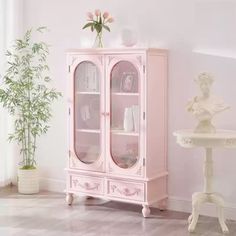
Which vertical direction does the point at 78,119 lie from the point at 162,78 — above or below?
below

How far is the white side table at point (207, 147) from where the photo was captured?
4449 millimetres

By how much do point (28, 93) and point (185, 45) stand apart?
1850 mm

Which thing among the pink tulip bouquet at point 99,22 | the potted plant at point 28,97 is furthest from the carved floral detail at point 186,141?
the potted plant at point 28,97

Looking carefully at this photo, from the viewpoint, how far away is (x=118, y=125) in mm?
5203

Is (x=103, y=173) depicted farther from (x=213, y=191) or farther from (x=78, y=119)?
(x=213, y=191)

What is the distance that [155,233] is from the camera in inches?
179

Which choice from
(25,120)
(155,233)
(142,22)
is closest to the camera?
(155,233)

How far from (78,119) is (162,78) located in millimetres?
948

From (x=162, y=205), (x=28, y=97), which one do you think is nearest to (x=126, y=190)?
(x=162, y=205)

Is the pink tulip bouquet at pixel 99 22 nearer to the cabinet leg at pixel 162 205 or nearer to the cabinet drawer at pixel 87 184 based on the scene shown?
the cabinet drawer at pixel 87 184

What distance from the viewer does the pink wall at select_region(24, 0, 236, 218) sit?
492 cm

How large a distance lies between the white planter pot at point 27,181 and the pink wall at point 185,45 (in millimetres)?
1452

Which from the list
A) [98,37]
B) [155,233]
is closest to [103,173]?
[155,233]

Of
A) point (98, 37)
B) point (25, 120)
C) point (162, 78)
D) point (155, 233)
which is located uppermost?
point (98, 37)
